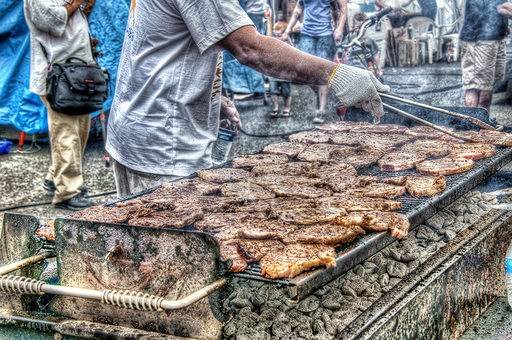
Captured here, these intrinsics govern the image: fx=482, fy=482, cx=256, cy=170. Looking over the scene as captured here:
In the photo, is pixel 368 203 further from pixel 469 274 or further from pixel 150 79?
pixel 150 79

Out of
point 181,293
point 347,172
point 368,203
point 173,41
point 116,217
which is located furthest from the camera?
point 347,172

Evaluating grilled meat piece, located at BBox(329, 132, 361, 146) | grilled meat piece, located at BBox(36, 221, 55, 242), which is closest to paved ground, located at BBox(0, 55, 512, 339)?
grilled meat piece, located at BBox(329, 132, 361, 146)

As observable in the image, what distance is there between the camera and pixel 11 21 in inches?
274

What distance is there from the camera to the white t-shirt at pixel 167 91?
2730mm

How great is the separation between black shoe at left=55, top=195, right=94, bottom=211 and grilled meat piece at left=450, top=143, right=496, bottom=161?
3826 millimetres

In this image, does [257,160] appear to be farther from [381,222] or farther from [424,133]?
[424,133]

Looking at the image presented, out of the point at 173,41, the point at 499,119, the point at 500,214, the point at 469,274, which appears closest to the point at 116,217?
the point at 173,41

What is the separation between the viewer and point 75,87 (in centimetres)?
477

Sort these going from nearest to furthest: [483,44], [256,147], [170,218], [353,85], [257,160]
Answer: [170,218], [353,85], [257,160], [483,44], [256,147]

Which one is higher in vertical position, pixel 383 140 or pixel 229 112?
pixel 229 112

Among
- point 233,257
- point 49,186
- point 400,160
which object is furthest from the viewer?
point 49,186

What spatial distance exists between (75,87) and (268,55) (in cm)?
287

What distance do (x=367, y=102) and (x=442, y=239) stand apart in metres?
1.12

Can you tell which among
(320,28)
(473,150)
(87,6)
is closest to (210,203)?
(473,150)
